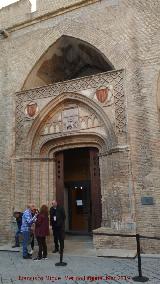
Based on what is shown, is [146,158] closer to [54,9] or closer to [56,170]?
[56,170]

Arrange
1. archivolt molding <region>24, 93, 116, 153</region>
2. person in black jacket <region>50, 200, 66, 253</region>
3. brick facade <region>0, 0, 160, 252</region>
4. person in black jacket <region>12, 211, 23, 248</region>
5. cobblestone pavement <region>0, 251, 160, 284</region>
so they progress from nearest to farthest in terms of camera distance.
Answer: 1. cobblestone pavement <region>0, 251, 160, 284</region>
2. person in black jacket <region>50, 200, 66, 253</region>
3. brick facade <region>0, 0, 160, 252</region>
4. person in black jacket <region>12, 211, 23, 248</region>
5. archivolt molding <region>24, 93, 116, 153</region>

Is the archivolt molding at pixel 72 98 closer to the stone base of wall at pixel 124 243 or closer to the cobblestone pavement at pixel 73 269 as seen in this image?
the stone base of wall at pixel 124 243

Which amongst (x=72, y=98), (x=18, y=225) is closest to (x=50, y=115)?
(x=72, y=98)

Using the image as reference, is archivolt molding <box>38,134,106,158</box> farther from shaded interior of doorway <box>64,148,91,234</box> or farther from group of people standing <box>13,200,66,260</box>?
group of people standing <box>13,200,66,260</box>

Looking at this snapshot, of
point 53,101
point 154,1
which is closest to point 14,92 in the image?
point 53,101

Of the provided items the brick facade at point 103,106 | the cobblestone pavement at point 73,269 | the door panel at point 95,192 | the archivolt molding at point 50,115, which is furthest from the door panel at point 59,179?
the cobblestone pavement at point 73,269

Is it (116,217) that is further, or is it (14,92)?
(14,92)

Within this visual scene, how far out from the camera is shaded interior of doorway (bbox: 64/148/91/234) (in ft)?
38.9

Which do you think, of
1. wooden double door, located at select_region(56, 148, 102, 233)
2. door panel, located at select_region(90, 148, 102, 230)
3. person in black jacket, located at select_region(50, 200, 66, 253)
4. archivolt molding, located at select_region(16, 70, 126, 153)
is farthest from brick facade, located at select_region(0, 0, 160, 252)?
wooden double door, located at select_region(56, 148, 102, 233)

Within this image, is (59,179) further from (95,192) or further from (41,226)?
(41,226)

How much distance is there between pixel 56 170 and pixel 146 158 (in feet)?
11.2

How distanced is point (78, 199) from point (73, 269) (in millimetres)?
5853

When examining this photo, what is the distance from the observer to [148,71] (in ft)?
30.0

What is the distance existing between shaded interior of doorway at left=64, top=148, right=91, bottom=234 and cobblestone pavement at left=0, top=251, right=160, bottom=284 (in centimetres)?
439
